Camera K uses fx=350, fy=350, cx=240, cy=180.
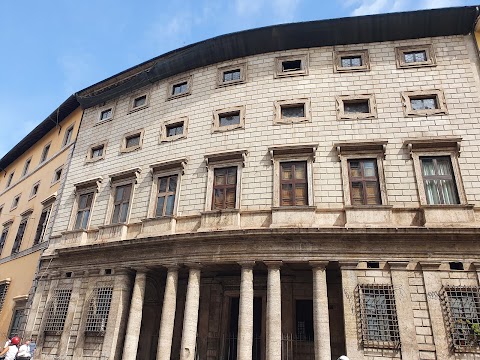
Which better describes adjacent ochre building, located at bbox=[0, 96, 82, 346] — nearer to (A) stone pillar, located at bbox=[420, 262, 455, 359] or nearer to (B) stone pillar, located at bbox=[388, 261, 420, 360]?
(B) stone pillar, located at bbox=[388, 261, 420, 360]

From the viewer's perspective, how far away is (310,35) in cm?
1526

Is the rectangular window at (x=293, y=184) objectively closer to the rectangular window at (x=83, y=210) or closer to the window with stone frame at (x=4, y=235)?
the rectangular window at (x=83, y=210)

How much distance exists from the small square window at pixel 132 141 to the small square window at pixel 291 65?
23.7 ft

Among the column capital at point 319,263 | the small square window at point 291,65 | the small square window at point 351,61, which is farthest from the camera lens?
the small square window at point 291,65

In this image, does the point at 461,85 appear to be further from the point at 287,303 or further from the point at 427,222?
the point at 287,303

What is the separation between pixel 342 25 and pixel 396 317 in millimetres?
11497

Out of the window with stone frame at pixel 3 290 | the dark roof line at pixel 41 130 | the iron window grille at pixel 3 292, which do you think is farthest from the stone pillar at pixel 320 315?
the dark roof line at pixel 41 130

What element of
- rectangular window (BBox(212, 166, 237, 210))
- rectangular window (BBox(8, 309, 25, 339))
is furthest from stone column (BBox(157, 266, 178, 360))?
rectangular window (BBox(8, 309, 25, 339))

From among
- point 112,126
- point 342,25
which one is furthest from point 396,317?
point 112,126

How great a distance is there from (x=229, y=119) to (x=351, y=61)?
5.74 m

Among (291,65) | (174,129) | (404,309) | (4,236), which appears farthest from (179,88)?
(4,236)

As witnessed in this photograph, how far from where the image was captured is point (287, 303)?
1291cm

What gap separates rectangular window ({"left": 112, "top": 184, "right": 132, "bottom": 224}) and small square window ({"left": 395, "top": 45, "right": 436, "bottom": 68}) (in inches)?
505

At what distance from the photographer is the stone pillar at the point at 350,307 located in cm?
1021
